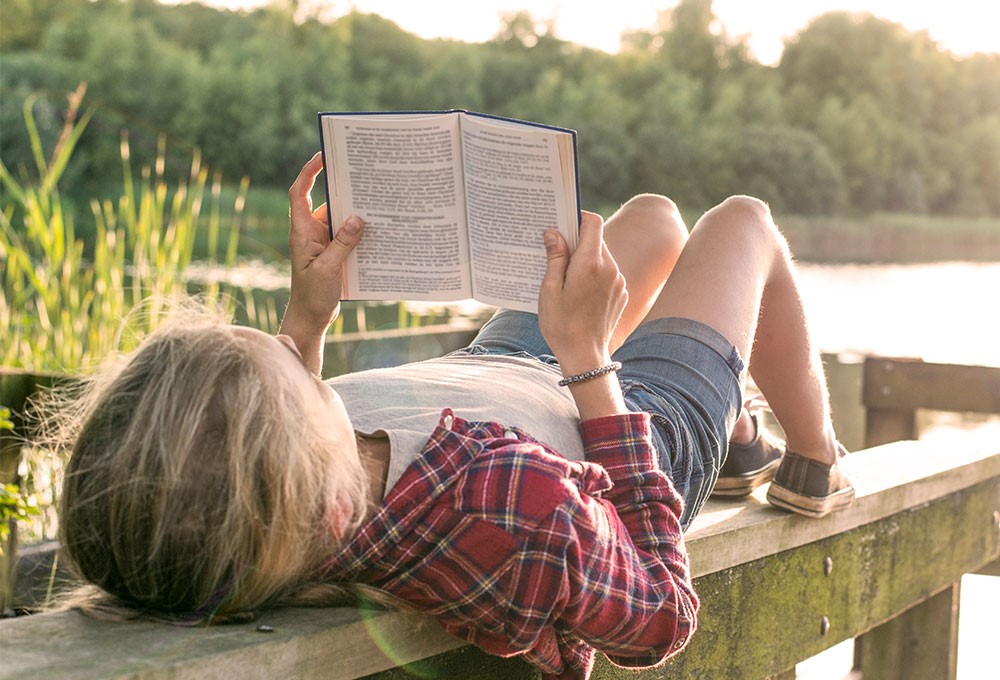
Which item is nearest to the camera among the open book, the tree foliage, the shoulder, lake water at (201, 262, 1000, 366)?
the shoulder

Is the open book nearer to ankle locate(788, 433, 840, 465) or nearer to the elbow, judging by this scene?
the elbow

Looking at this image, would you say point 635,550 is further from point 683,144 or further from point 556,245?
point 683,144

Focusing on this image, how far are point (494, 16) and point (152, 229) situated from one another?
125 feet

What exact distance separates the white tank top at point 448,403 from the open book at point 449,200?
125mm

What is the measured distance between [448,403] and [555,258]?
0.26 meters

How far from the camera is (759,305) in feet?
6.84

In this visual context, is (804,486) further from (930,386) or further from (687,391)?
(930,386)

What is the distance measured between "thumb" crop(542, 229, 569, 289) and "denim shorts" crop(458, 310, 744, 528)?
33 centimetres

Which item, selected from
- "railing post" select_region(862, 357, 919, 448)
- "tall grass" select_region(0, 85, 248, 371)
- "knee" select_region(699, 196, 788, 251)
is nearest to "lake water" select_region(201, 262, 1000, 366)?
"railing post" select_region(862, 357, 919, 448)

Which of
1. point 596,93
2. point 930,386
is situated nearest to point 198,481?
point 930,386

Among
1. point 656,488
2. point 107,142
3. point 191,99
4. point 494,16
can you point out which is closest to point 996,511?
point 656,488

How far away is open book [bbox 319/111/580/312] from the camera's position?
1.59m

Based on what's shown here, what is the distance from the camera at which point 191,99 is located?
24172 mm

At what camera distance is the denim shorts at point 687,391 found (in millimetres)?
1859
